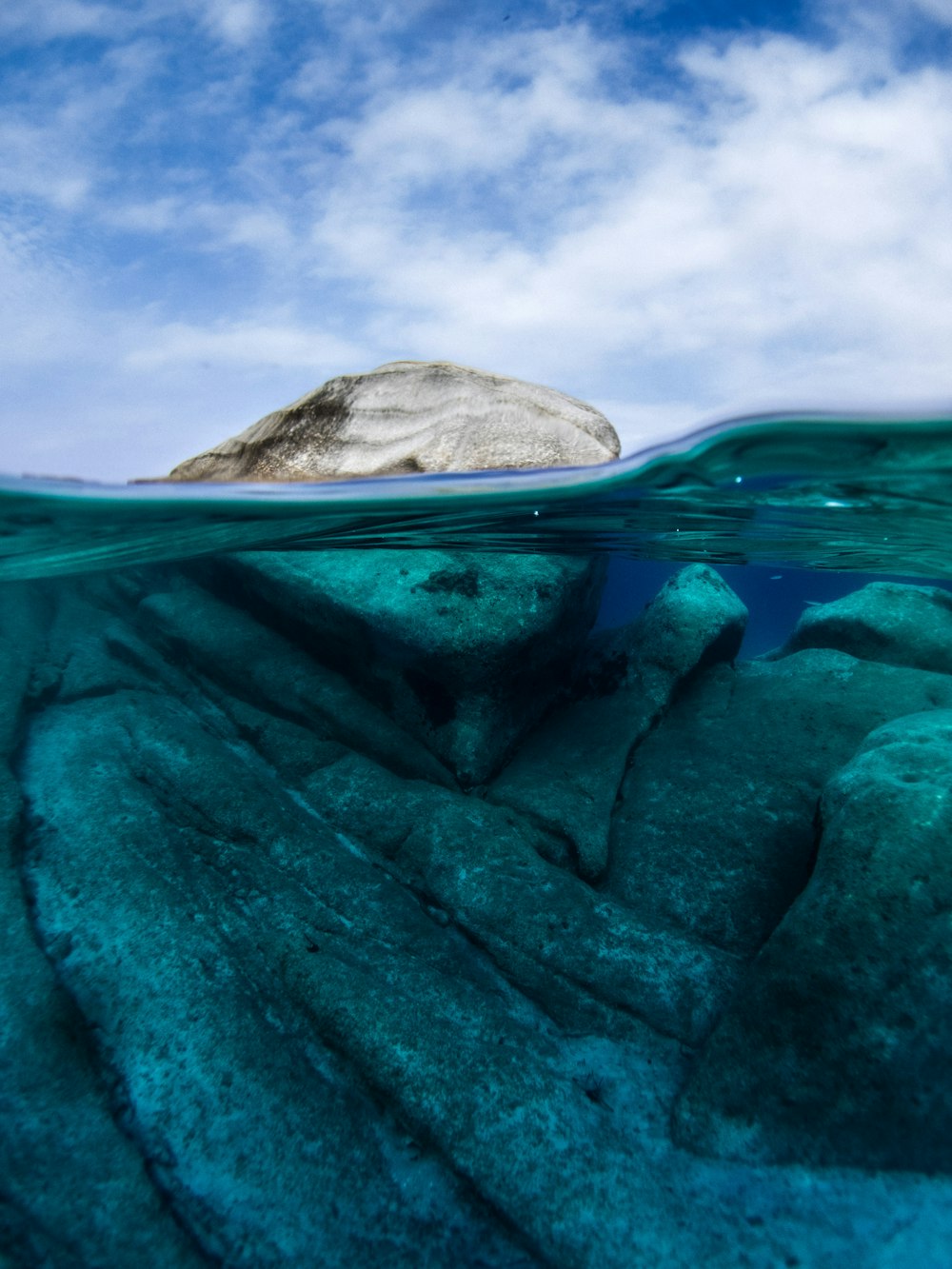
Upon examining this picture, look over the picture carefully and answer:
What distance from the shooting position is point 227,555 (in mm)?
9594

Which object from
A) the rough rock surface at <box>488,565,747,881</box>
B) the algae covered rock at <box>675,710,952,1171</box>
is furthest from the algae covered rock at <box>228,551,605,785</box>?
the algae covered rock at <box>675,710,952,1171</box>

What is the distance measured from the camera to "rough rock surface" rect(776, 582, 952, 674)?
10555mm

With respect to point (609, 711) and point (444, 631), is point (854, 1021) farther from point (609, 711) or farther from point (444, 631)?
point (444, 631)

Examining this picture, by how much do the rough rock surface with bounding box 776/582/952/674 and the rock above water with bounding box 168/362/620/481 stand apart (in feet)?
19.2

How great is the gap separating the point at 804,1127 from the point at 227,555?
30.7ft

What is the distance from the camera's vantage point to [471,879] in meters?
6.10

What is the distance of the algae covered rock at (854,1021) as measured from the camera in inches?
157

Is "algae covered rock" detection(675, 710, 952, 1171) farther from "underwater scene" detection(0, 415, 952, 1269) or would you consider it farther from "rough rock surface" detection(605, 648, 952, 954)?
"rough rock surface" detection(605, 648, 952, 954)

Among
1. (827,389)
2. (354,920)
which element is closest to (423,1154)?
(354,920)

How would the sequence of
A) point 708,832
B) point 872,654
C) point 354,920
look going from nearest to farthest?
point 354,920 < point 708,832 < point 872,654

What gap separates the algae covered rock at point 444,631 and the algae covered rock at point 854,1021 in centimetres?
403

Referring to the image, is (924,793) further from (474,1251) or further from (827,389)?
(474,1251)

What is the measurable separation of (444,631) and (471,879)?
294 centimetres

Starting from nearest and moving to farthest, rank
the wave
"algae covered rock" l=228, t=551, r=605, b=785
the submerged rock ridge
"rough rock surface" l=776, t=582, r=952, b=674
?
1. the submerged rock ridge
2. the wave
3. "algae covered rock" l=228, t=551, r=605, b=785
4. "rough rock surface" l=776, t=582, r=952, b=674
